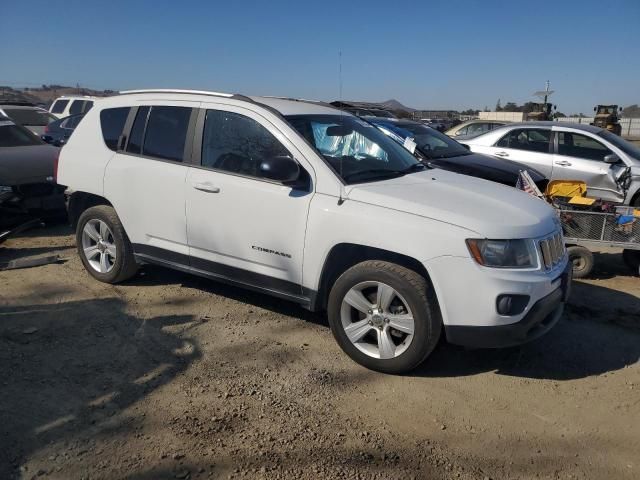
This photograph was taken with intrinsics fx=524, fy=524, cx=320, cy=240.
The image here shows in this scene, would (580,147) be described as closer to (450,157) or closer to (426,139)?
(450,157)

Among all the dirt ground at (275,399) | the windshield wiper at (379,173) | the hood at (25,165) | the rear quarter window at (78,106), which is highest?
the rear quarter window at (78,106)

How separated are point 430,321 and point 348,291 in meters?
0.60

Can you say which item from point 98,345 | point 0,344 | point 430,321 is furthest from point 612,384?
point 0,344

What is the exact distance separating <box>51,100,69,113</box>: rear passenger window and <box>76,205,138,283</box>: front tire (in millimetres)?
13876

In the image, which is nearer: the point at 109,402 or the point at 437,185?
the point at 109,402

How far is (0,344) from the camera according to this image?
3.84m

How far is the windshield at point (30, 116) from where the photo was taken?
13.3 m

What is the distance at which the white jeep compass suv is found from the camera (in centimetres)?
328

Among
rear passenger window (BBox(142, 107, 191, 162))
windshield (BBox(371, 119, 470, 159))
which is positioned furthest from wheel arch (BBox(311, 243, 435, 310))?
windshield (BBox(371, 119, 470, 159))

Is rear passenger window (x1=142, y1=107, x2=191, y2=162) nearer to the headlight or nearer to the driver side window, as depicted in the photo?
the headlight

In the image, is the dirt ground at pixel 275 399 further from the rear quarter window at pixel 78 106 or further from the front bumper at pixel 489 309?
the rear quarter window at pixel 78 106

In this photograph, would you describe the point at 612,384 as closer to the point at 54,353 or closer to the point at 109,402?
the point at 109,402

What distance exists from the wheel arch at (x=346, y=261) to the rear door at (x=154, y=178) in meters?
1.33

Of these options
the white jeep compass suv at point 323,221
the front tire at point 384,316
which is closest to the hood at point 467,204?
the white jeep compass suv at point 323,221
